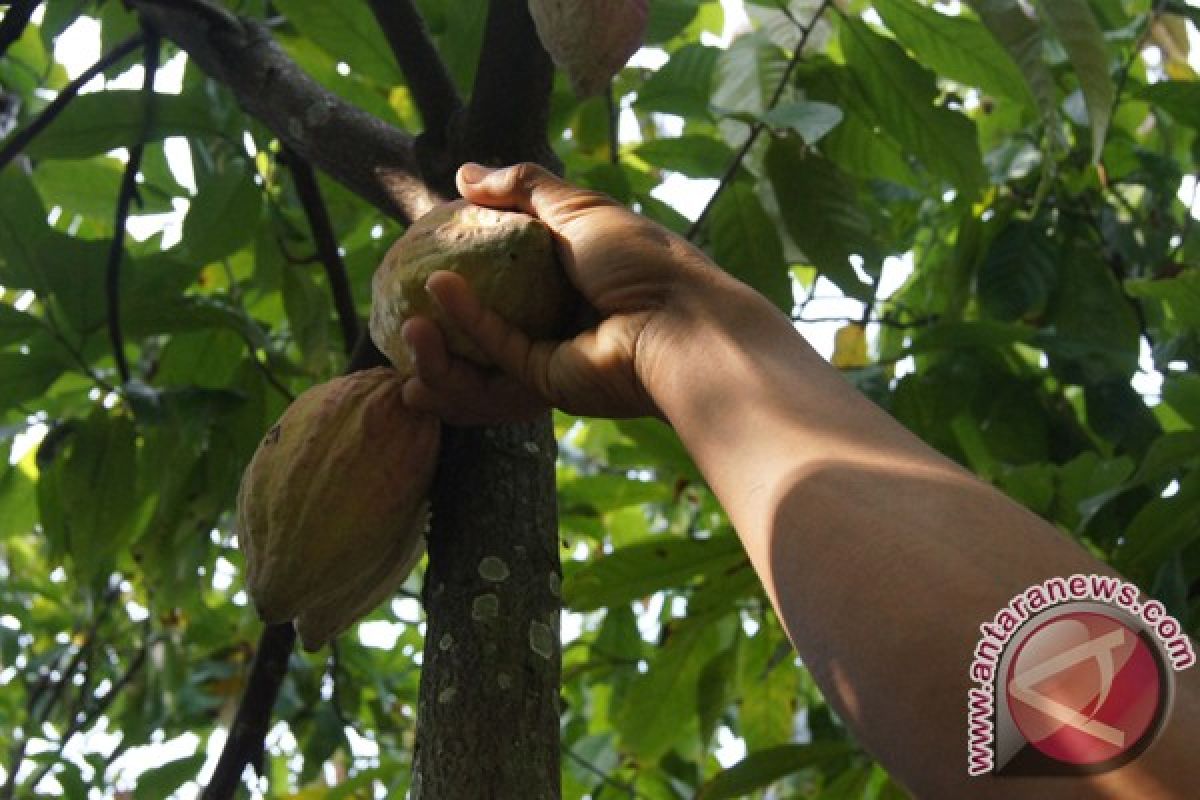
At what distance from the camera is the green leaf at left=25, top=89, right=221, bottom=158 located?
2053mm

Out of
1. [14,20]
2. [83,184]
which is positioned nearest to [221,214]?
[14,20]

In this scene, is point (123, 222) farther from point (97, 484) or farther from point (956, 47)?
point (956, 47)

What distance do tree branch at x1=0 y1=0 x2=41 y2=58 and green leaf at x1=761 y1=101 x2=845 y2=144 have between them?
3.20 ft

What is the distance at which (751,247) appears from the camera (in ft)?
6.97

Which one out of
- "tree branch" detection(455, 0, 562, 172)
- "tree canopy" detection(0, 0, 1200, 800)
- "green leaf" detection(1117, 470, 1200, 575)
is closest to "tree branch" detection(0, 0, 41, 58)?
"tree canopy" detection(0, 0, 1200, 800)

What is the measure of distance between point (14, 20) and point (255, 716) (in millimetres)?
963

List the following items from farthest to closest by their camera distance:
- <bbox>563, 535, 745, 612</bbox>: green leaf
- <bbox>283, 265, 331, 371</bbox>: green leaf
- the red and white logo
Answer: <bbox>283, 265, 331, 371</bbox>: green leaf < <bbox>563, 535, 745, 612</bbox>: green leaf < the red and white logo

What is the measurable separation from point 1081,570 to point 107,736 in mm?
3690

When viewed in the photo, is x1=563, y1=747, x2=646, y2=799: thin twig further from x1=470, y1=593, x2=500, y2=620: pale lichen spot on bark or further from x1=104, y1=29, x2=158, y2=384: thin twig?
x1=470, y1=593, x2=500, y2=620: pale lichen spot on bark

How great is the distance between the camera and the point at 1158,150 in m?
2.96

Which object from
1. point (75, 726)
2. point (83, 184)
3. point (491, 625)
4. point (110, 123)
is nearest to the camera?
point (491, 625)

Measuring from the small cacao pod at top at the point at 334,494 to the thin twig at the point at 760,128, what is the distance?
2.42ft

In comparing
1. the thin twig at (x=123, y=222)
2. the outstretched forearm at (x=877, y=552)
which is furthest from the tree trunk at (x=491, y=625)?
the thin twig at (x=123, y=222)

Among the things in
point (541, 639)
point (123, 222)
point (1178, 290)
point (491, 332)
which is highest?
point (123, 222)
